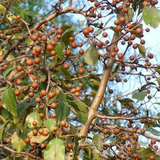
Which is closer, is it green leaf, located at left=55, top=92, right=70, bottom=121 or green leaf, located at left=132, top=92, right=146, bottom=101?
green leaf, located at left=55, top=92, right=70, bottom=121

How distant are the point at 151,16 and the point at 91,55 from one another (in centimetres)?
19

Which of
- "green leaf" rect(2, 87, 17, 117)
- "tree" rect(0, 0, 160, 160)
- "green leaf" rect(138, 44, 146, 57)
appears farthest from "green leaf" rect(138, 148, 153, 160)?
"green leaf" rect(2, 87, 17, 117)

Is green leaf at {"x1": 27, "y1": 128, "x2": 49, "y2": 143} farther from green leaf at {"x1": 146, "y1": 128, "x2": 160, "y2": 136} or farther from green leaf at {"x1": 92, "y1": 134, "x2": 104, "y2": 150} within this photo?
green leaf at {"x1": 146, "y1": 128, "x2": 160, "y2": 136}

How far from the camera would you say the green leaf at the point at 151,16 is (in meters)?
1.16

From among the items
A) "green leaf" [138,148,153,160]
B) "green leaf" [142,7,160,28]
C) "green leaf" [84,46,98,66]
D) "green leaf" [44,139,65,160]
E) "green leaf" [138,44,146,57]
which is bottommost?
"green leaf" [44,139,65,160]

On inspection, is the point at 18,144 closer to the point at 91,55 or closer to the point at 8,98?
the point at 8,98

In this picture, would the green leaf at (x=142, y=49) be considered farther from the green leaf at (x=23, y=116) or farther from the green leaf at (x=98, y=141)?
the green leaf at (x=23, y=116)

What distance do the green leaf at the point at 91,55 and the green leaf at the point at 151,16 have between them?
159mm

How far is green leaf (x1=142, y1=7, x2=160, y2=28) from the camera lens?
45.5 inches

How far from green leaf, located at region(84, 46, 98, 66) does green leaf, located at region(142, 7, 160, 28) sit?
16cm

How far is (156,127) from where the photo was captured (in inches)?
57.2

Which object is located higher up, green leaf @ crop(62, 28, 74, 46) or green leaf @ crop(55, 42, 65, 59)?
green leaf @ crop(62, 28, 74, 46)

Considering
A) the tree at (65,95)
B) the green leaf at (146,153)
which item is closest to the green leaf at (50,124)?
the tree at (65,95)

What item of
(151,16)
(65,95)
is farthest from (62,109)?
(151,16)
